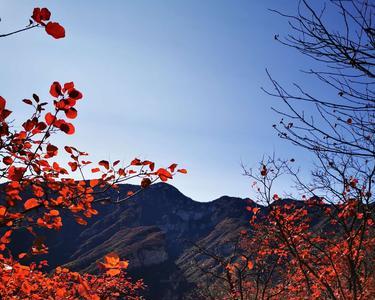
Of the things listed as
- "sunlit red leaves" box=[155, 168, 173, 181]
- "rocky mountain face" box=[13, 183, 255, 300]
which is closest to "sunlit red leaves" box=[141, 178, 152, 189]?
"sunlit red leaves" box=[155, 168, 173, 181]

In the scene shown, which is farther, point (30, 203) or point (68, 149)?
point (68, 149)

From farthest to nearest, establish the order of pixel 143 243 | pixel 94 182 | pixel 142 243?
pixel 142 243 < pixel 143 243 < pixel 94 182

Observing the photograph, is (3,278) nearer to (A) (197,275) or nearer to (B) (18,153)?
(B) (18,153)

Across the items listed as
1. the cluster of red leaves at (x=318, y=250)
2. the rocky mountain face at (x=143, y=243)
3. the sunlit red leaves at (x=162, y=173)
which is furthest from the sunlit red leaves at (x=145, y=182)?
the rocky mountain face at (x=143, y=243)

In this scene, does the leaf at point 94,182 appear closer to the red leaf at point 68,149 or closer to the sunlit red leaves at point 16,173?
the red leaf at point 68,149

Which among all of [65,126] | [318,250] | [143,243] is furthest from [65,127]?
[143,243]

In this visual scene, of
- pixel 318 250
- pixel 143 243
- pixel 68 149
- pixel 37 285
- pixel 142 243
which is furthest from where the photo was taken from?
pixel 142 243

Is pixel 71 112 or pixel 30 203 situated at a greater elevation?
pixel 71 112

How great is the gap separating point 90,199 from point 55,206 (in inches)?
21.3

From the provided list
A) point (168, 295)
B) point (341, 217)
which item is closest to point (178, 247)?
point (168, 295)

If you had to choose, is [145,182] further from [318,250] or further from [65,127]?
[318,250]

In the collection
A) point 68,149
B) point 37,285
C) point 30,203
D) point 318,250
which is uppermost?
point 68,149

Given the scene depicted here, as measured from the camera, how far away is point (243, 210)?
192 meters

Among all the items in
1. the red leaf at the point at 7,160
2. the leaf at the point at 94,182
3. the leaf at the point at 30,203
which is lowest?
the leaf at the point at 30,203
